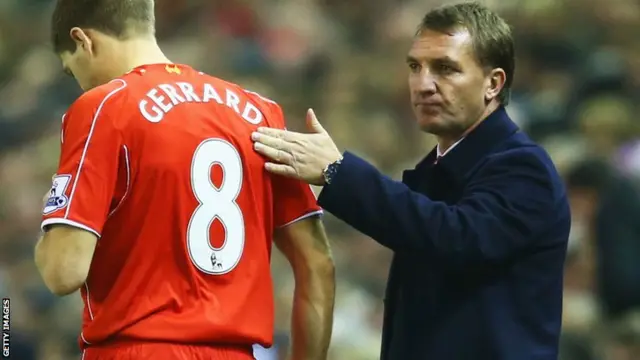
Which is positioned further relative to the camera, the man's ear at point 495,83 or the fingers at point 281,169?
the man's ear at point 495,83

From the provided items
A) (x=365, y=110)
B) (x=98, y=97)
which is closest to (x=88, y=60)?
(x=98, y=97)

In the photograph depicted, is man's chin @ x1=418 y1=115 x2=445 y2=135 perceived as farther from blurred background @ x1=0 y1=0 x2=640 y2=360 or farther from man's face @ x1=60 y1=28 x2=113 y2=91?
blurred background @ x1=0 y1=0 x2=640 y2=360

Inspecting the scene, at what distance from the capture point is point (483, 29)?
84.0 inches

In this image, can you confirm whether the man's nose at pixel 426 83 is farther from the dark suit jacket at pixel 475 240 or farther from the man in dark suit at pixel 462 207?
the dark suit jacket at pixel 475 240

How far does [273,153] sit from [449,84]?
1.24ft

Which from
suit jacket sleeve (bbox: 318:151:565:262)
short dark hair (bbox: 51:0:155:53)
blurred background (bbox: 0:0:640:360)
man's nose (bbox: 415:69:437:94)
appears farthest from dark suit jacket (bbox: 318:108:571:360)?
blurred background (bbox: 0:0:640:360)

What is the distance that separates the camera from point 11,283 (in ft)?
15.2

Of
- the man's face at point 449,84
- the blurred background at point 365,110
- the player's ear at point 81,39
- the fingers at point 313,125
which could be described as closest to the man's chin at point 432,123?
the man's face at point 449,84

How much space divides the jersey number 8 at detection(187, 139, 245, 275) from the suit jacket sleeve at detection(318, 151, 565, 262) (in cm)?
16

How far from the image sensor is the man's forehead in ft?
6.94

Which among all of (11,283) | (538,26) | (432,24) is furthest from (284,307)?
(432,24)

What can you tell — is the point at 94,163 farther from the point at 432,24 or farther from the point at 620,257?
the point at 620,257

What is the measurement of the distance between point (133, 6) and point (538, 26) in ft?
11.1

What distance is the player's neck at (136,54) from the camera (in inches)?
79.6
